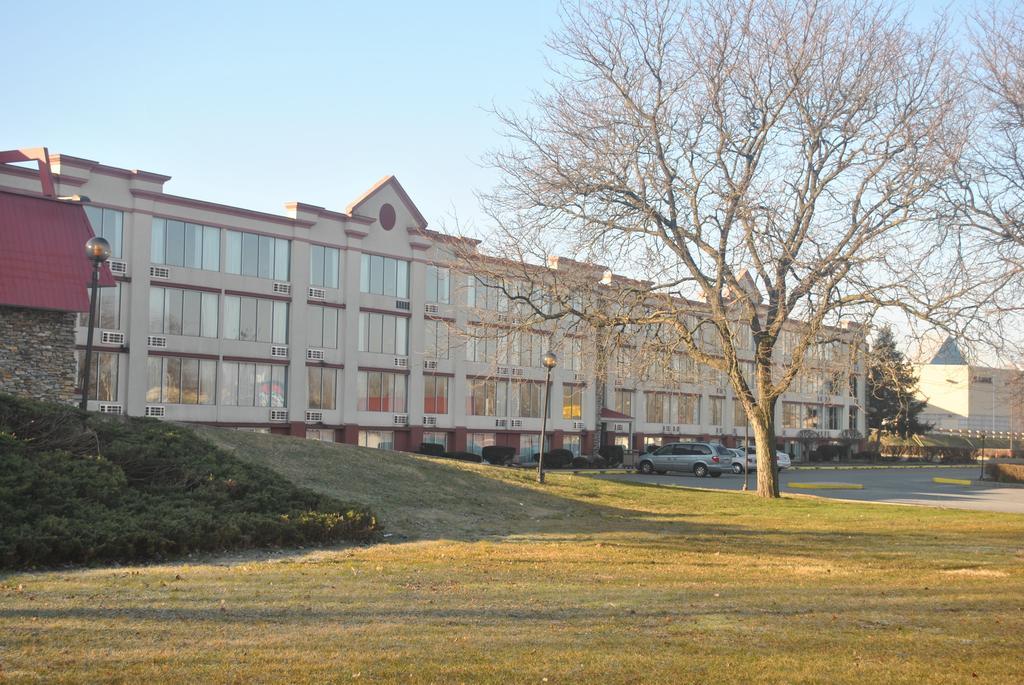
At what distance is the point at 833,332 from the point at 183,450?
46.5 feet

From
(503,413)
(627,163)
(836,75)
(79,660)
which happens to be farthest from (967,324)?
(503,413)

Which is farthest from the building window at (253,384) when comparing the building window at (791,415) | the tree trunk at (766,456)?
the building window at (791,415)

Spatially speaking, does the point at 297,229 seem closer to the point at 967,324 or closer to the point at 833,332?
the point at 833,332

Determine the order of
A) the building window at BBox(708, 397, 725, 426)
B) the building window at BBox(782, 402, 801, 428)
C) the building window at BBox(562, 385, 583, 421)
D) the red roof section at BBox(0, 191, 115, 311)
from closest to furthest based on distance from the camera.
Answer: the red roof section at BBox(0, 191, 115, 311) < the building window at BBox(562, 385, 583, 421) < the building window at BBox(708, 397, 725, 426) < the building window at BBox(782, 402, 801, 428)

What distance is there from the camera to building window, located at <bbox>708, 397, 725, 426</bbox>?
231ft

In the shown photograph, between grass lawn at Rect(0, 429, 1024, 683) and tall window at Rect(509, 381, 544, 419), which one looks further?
tall window at Rect(509, 381, 544, 419)

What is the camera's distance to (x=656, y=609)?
892 cm

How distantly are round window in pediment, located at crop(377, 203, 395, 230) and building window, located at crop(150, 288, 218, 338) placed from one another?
31.7 ft

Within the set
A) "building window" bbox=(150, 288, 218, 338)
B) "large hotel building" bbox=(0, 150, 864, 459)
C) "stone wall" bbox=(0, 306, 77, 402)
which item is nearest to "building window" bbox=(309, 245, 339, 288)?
"large hotel building" bbox=(0, 150, 864, 459)

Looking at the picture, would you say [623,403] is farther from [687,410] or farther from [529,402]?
[529,402]

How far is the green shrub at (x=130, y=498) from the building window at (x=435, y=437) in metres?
33.3

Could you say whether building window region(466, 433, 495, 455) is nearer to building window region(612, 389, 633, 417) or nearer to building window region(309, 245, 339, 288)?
building window region(309, 245, 339, 288)

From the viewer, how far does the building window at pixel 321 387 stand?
46.9m

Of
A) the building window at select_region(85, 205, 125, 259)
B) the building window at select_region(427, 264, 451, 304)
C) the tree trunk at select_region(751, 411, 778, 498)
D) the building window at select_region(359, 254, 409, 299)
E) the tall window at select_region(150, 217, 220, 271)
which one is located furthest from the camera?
the building window at select_region(427, 264, 451, 304)
